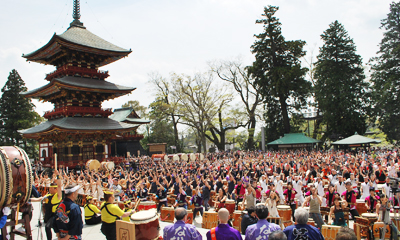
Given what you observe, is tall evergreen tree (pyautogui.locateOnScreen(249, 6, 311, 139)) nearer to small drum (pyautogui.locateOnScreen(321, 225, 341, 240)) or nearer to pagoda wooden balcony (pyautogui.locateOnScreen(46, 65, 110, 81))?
pagoda wooden balcony (pyautogui.locateOnScreen(46, 65, 110, 81))

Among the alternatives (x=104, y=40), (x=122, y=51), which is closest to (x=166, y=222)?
(x=122, y=51)

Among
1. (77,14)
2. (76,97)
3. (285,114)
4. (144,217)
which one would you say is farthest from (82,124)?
(285,114)

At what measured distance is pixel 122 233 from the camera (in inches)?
219

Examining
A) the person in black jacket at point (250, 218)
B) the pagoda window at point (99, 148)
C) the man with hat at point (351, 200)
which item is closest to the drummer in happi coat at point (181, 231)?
the person in black jacket at point (250, 218)

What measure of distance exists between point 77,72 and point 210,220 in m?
24.2

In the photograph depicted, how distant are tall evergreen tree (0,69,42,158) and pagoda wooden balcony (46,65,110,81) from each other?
497 inches

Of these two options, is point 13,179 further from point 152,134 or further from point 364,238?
point 152,134

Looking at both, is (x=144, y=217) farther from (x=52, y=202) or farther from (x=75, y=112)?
(x=75, y=112)

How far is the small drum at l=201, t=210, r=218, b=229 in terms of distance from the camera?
9016 millimetres

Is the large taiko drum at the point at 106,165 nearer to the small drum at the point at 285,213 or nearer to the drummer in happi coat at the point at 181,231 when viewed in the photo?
the small drum at the point at 285,213

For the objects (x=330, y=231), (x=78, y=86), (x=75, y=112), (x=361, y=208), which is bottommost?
(x=361, y=208)

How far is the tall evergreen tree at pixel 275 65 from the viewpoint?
40.2 metres

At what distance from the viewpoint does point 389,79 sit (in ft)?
102

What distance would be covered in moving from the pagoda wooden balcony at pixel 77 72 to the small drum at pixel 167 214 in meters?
22.4
